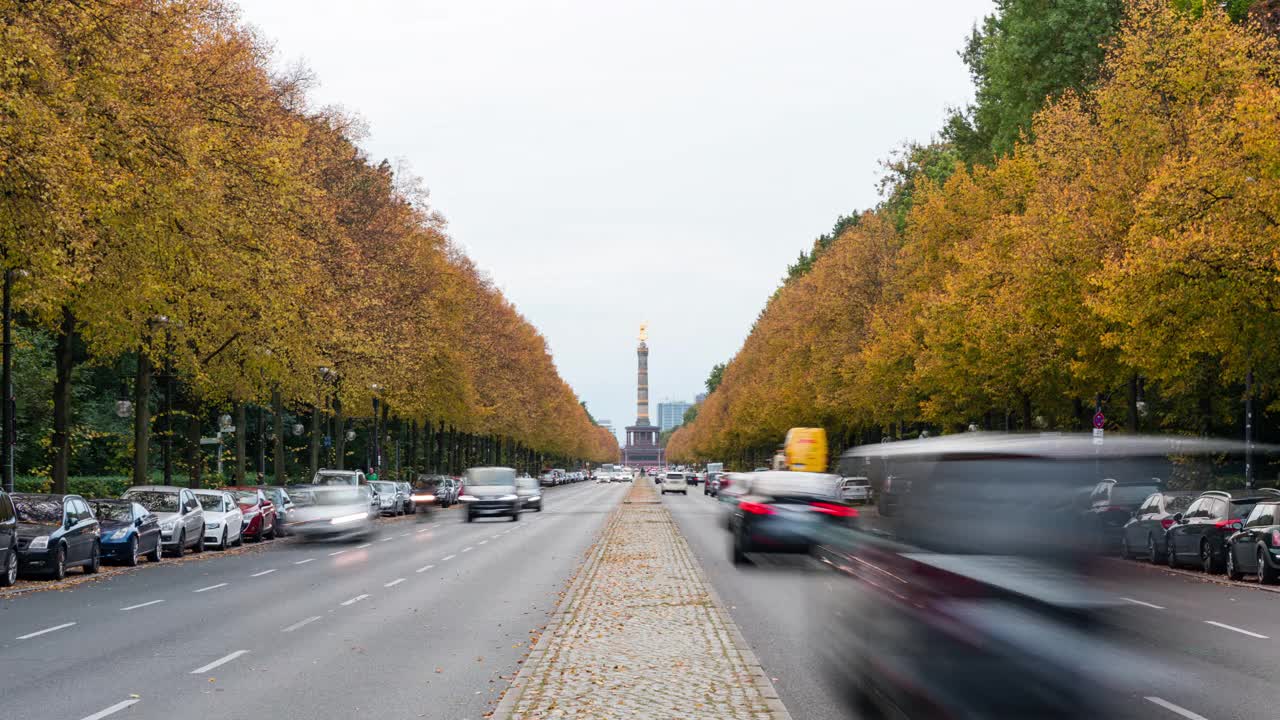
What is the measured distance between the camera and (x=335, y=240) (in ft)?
133

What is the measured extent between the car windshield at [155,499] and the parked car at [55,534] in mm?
4688

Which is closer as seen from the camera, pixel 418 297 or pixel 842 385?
pixel 418 297

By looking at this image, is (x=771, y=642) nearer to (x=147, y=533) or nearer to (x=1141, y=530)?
(x=1141, y=530)

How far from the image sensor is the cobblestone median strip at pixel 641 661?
30.5 feet

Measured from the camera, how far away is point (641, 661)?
1159 centimetres

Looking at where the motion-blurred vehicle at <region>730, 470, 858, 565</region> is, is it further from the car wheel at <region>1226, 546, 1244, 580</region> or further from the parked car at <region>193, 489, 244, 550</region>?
the parked car at <region>193, 489, 244, 550</region>

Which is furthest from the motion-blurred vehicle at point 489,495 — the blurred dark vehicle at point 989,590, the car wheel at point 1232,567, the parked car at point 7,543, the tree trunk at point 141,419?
the blurred dark vehicle at point 989,590

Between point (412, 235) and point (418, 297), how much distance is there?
11.3 feet

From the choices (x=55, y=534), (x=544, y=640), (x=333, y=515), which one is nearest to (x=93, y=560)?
(x=55, y=534)

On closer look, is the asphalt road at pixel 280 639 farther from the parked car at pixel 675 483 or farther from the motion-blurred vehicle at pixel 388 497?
the parked car at pixel 675 483

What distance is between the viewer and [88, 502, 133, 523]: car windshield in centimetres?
2616

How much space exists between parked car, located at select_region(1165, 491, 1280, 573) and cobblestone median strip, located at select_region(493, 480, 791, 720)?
394 inches

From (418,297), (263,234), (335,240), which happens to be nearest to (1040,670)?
(263,234)

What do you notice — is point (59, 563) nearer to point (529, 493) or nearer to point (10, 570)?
point (10, 570)
